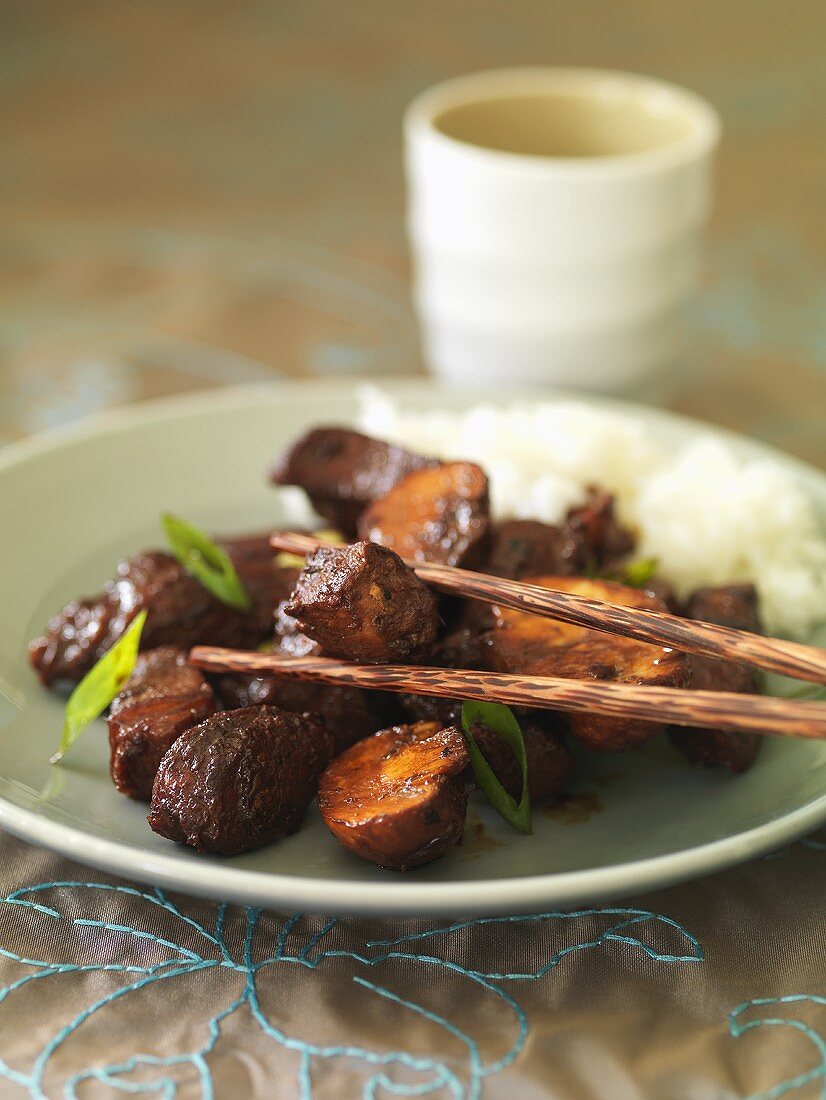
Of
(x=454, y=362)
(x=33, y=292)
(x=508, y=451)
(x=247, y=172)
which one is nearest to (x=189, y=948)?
(x=508, y=451)

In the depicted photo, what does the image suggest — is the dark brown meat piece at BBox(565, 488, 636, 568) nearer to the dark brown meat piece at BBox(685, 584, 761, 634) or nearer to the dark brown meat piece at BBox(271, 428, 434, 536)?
the dark brown meat piece at BBox(685, 584, 761, 634)

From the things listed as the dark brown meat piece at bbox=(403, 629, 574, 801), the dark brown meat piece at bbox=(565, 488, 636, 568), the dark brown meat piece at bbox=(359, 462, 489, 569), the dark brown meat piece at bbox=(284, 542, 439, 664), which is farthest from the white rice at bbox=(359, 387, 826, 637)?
the dark brown meat piece at bbox=(284, 542, 439, 664)

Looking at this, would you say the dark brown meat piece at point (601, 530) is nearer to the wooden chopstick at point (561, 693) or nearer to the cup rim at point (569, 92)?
the wooden chopstick at point (561, 693)

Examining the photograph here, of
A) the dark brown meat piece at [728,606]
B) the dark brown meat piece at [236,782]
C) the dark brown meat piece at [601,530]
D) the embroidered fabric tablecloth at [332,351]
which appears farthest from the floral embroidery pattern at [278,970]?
the dark brown meat piece at [601,530]

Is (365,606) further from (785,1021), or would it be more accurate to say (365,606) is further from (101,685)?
(785,1021)

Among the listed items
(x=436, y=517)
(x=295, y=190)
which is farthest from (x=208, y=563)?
(x=295, y=190)
